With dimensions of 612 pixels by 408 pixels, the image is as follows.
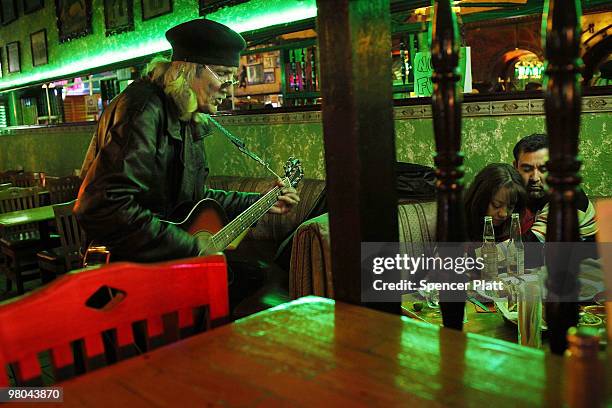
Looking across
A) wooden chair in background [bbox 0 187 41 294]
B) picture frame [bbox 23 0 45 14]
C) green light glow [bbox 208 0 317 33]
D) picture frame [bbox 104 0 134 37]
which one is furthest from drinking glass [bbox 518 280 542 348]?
picture frame [bbox 23 0 45 14]

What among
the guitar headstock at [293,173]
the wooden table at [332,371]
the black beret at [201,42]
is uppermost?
the black beret at [201,42]

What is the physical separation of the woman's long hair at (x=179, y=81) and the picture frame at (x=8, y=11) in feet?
27.2

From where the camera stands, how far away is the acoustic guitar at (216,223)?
2.67m

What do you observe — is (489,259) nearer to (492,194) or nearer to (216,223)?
(492,194)

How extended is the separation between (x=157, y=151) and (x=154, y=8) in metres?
4.46

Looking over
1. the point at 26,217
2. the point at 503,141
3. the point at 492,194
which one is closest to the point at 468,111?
the point at 503,141

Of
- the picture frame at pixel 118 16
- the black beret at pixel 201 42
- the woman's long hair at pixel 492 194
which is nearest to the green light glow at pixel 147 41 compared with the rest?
the picture frame at pixel 118 16

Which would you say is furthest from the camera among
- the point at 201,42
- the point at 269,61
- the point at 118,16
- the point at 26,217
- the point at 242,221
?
the point at 269,61

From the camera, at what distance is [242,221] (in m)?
3.05

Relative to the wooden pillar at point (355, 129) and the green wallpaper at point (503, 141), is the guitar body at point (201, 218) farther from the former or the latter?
the green wallpaper at point (503, 141)

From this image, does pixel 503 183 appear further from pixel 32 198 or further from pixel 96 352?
pixel 32 198

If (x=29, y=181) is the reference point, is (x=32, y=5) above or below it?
above

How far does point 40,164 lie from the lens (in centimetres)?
944

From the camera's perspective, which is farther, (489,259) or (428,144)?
(428,144)
